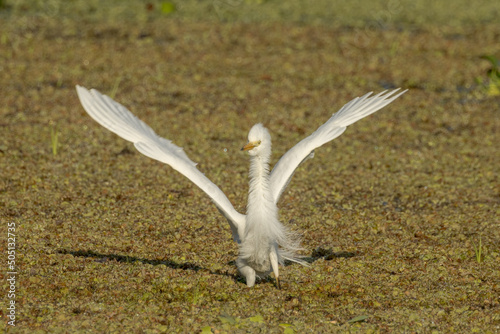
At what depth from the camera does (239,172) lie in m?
7.64

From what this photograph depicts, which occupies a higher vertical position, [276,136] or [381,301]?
[276,136]

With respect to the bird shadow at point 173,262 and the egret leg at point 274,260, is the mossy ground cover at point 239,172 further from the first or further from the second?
the egret leg at point 274,260

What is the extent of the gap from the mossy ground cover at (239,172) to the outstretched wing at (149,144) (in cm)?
62

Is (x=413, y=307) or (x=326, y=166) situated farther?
(x=326, y=166)

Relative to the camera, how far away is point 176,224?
6.22 meters

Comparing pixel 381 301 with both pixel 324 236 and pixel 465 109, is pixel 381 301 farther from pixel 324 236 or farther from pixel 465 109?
pixel 465 109

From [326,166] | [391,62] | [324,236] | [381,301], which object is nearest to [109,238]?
[324,236]

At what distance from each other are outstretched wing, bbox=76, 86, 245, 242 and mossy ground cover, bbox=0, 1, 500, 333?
620 millimetres

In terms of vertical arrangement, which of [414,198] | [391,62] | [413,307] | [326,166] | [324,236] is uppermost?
[391,62]

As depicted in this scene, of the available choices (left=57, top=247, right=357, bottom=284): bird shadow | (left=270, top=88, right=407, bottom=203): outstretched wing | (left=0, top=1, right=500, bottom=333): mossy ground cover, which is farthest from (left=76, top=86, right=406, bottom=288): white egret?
(left=0, top=1, right=500, bottom=333): mossy ground cover

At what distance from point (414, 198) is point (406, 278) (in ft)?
6.20

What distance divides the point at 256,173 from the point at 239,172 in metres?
2.89

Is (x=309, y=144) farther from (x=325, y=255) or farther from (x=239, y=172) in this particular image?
(x=239, y=172)

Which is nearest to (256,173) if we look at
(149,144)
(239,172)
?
(149,144)
